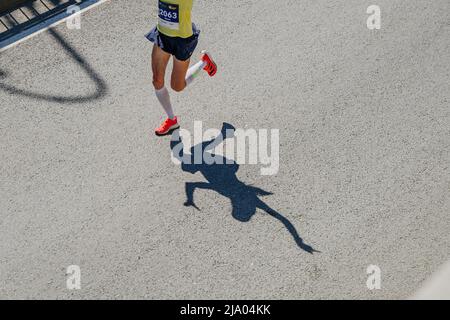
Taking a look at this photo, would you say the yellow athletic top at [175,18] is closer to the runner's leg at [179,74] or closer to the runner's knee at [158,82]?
the runner's leg at [179,74]

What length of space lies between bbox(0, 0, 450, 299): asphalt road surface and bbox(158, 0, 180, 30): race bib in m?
1.35

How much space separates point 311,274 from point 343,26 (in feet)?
13.3

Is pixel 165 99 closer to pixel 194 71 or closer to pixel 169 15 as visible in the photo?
pixel 194 71

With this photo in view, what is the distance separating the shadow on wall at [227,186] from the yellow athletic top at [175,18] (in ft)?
4.27

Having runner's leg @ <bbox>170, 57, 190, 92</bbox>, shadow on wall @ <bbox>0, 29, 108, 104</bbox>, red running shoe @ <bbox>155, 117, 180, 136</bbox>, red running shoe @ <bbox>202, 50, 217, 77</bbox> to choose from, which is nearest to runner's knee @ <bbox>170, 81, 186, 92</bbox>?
runner's leg @ <bbox>170, 57, 190, 92</bbox>

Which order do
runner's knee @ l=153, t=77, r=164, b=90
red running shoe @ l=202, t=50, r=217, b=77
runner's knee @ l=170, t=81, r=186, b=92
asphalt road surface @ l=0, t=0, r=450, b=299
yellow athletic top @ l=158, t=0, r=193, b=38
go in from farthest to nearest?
red running shoe @ l=202, t=50, r=217, b=77 → runner's knee @ l=170, t=81, r=186, b=92 → runner's knee @ l=153, t=77, r=164, b=90 → yellow athletic top @ l=158, t=0, r=193, b=38 → asphalt road surface @ l=0, t=0, r=450, b=299

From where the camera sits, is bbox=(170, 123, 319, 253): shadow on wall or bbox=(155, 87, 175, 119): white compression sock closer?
bbox=(170, 123, 319, 253): shadow on wall

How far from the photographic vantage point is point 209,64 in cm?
722

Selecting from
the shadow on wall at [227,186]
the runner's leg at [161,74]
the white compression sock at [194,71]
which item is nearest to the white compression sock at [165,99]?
the runner's leg at [161,74]

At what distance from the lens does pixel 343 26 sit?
8.39 meters

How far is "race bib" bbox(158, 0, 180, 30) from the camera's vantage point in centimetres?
600

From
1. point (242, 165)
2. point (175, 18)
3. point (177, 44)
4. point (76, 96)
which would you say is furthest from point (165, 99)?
point (76, 96)

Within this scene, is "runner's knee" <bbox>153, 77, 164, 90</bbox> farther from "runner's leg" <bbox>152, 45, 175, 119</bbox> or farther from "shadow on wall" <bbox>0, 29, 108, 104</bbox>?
"shadow on wall" <bbox>0, 29, 108, 104</bbox>

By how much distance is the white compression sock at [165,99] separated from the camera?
673cm
